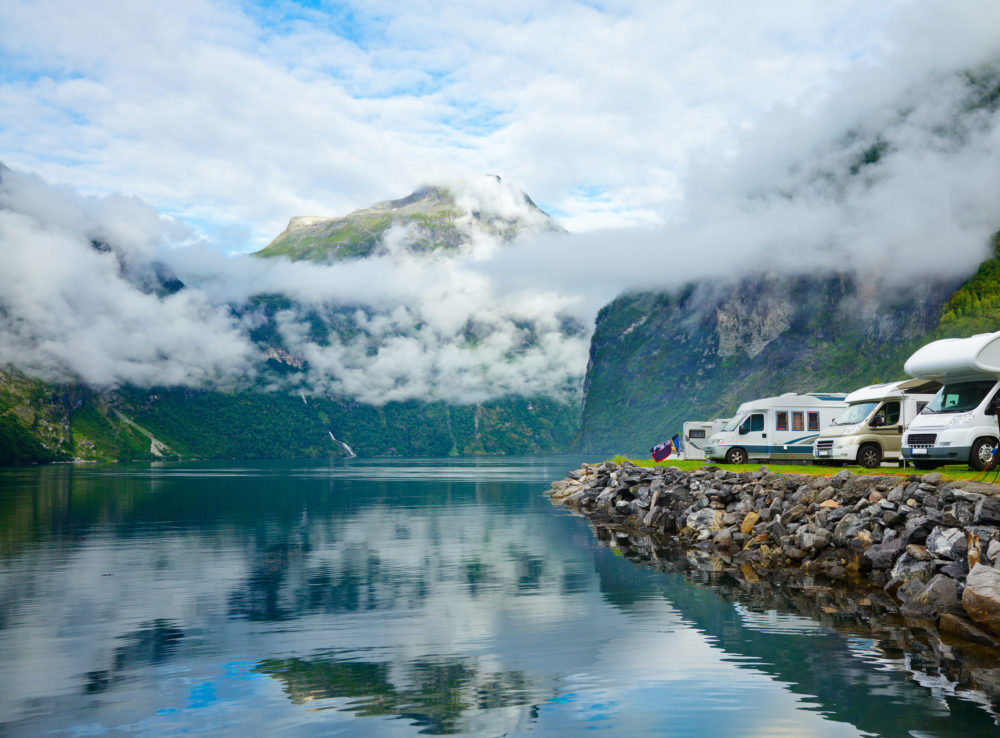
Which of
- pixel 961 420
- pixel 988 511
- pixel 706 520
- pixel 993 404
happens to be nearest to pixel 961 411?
pixel 961 420

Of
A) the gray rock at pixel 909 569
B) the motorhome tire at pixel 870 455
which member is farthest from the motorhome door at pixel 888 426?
the gray rock at pixel 909 569

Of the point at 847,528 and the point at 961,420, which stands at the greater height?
the point at 961,420

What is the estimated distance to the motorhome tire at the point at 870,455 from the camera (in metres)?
38.4

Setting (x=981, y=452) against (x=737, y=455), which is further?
(x=737, y=455)

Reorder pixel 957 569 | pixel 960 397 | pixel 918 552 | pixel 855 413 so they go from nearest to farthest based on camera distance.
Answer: pixel 957 569, pixel 918 552, pixel 960 397, pixel 855 413

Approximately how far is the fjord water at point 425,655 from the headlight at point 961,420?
10.8 metres

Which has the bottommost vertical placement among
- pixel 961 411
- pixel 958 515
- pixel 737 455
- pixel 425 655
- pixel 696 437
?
pixel 425 655

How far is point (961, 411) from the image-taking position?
95.5 ft

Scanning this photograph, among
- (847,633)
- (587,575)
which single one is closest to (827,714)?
(847,633)

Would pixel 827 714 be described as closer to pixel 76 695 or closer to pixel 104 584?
pixel 76 695

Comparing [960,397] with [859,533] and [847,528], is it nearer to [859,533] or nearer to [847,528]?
[847,528]

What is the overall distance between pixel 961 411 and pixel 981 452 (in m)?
1.70

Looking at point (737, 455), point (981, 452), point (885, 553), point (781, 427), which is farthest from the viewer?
point (737, 455)

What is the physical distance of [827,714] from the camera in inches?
539
